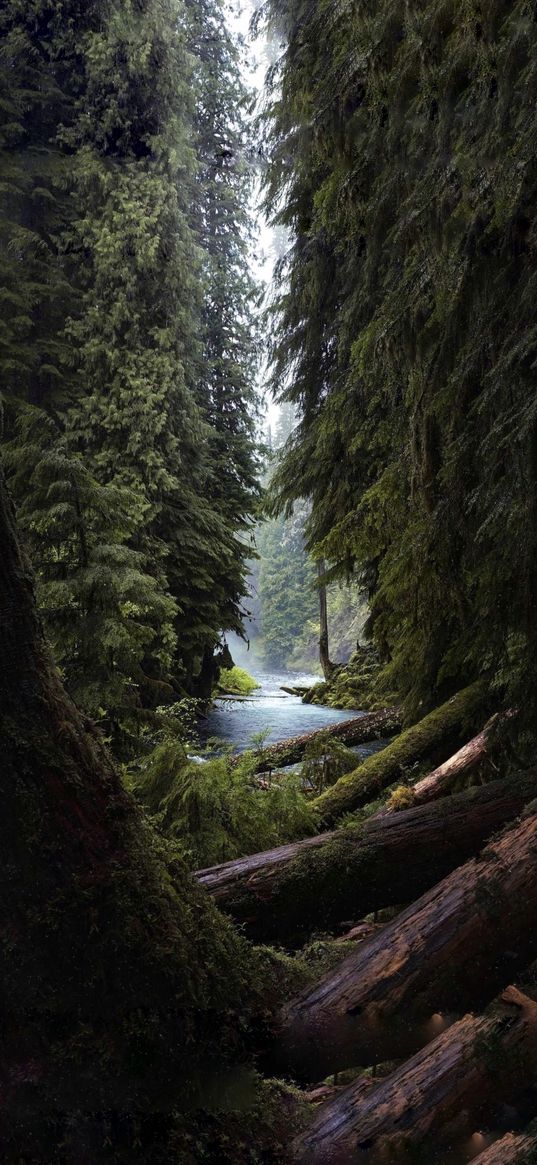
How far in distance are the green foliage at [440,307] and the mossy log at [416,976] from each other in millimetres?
1118

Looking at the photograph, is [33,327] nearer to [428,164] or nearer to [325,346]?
[325,346]

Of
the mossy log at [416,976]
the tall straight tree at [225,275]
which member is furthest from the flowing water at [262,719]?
the mossy log at [416,976]

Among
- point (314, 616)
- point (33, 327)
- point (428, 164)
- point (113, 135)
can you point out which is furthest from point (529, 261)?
point (314, 616)

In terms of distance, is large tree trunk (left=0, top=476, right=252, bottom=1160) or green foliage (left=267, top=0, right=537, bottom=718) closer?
large tree trunk (left=0, top=476, right=252, bottom=1160)

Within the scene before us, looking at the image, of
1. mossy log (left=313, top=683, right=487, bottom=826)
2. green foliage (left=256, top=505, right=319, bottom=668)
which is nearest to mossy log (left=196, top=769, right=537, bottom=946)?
mossy log (left=313, top=683, right=487, bottom=826)

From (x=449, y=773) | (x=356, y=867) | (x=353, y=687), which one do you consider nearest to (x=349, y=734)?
(x=449, y=773)

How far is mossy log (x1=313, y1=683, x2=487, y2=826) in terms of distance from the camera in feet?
16.6

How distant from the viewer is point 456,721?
5016 millimetres

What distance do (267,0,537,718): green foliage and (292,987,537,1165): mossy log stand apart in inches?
60.9

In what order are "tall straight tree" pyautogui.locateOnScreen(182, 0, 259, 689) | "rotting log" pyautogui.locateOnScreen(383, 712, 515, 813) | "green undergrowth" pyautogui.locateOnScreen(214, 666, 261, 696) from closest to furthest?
"rotting log" pyautogui.locateOnScreen(383, 712, 515, 813) < "tall straight tree" pyautogui.locateOnScreen(182, 0, 259, 689) < "green undergrowth" pyautogui.locateOnScreen(214, 666, 261, 696)

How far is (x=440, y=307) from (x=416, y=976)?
9.05 ft

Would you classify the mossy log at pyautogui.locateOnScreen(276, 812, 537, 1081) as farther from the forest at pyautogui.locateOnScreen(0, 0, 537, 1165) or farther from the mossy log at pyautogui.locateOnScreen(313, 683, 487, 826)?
the mossy log at pyautogui.locateOnScreen(313, 683, 487, 826)

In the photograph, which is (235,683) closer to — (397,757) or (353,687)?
(353,687)

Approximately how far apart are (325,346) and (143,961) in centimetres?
712
